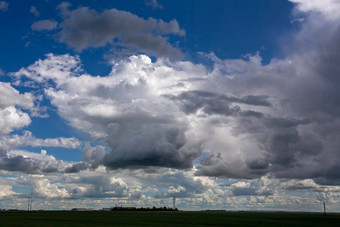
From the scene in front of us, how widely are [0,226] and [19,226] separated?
16.2 ft

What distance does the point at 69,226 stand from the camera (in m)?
→ 88.8

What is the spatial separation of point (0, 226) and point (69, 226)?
55.6ft

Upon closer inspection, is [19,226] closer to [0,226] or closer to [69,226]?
[0,226]

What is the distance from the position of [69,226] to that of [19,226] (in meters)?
12.4

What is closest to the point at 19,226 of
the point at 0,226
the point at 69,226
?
the point at 0,226

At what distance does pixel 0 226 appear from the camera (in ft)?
276

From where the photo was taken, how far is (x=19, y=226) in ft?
276
